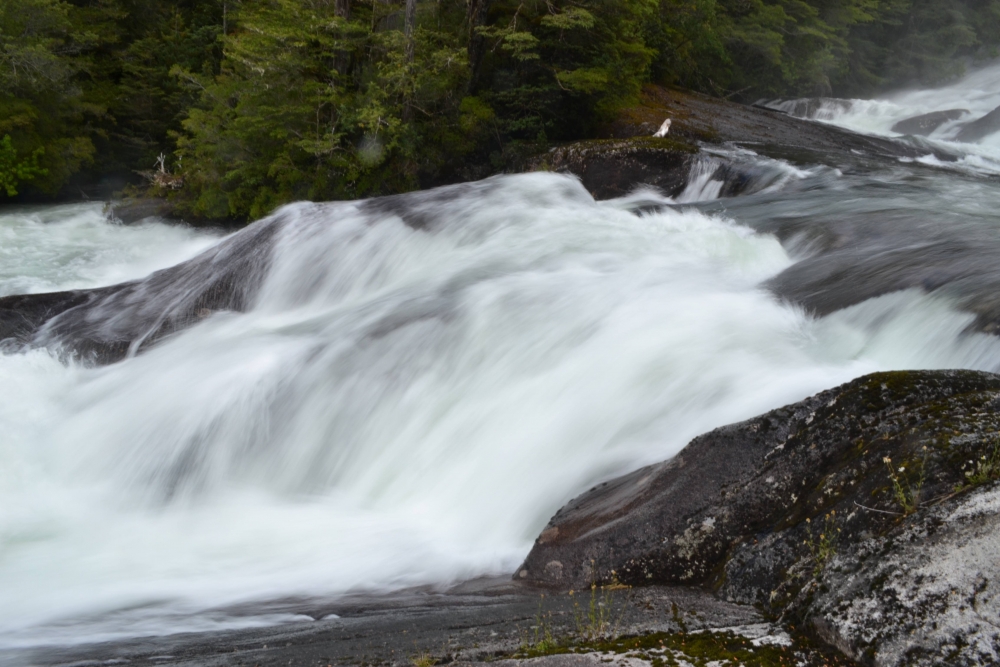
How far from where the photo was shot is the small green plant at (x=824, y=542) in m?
3.01

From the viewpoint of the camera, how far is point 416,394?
6.55 meters

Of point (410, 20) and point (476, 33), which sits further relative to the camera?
point (476, 33)

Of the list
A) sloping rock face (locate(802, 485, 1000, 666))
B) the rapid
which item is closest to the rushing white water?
the rapid

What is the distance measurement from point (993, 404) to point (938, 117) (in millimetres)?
23330

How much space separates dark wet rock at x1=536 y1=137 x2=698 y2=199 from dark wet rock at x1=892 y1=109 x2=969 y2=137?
1329 cm

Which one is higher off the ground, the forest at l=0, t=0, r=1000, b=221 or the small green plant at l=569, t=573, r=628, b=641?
the forest at l=0, t=0, r=1000, b=221

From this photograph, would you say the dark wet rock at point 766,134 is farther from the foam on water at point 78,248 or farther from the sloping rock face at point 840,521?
the sloping rock face at point 840,521

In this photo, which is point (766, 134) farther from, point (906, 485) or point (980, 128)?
point (906, 485)

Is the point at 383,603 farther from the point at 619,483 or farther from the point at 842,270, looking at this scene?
the point at 842,270

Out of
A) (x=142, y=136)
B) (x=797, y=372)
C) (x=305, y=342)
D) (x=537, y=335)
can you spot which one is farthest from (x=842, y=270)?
(x=142, y=136)

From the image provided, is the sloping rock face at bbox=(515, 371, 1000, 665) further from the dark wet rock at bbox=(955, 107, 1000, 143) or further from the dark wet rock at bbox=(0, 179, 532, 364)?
the dark wet rock at bbox=(955, 107, 1000, 143)

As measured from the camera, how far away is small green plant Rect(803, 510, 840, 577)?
3.01m

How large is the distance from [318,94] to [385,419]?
9.48 meters

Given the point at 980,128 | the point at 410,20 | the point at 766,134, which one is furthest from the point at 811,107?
the point at 410,20
